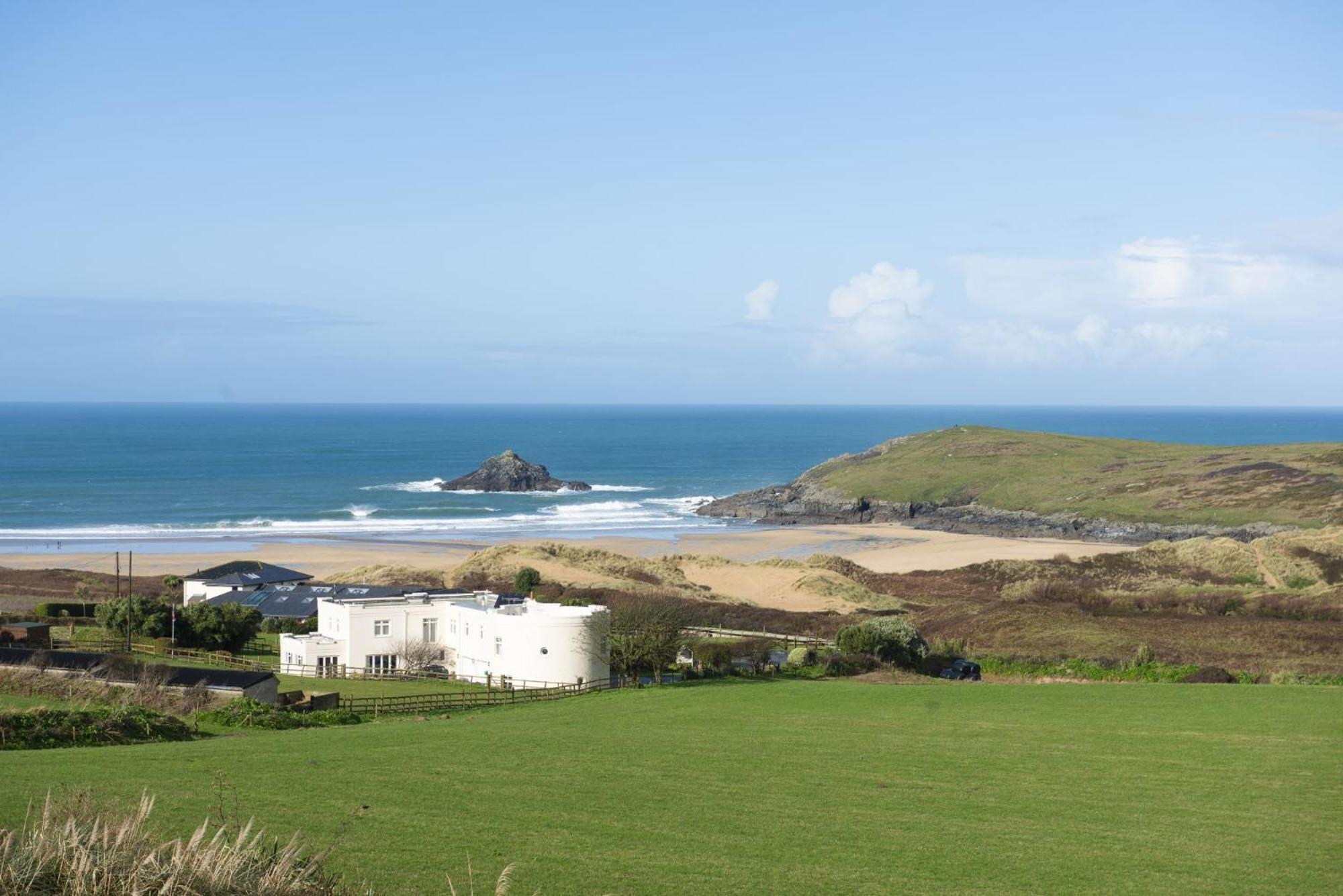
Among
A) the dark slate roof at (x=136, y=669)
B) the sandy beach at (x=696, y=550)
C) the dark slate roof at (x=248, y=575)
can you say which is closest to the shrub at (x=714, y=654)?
the dark slate roof at (x=136, y=669)

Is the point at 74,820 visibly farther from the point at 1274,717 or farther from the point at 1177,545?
the point at 1177,545

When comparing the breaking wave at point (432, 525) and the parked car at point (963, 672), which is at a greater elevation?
the breaking wave at point (432, 525)

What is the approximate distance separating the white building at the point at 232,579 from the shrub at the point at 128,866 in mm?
46591

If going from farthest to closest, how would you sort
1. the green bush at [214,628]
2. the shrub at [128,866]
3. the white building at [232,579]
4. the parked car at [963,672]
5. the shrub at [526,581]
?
the shrub at [526,581] < the white building at [232,579] < the green bush at [214,628] < the parked car at [963,672] < the shrub at [128,866]

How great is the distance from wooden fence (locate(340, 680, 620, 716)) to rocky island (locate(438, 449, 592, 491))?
95.1 meters

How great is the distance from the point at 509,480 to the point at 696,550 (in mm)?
48354

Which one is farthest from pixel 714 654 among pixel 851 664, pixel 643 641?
pixel 851 664

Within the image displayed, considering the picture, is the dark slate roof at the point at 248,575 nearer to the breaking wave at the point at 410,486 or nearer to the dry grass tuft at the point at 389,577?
the dry grass tuft at the point at 389,577

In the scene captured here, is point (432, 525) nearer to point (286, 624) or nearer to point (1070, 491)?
point (286, 624)

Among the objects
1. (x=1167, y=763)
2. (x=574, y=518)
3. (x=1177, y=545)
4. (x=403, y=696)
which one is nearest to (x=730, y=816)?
(x=1167, y=763)

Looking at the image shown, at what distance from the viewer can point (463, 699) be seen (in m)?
31.9

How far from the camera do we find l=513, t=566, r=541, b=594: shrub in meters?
60.5

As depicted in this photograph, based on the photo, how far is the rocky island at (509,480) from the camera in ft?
427

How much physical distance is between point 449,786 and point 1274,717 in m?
18.0
